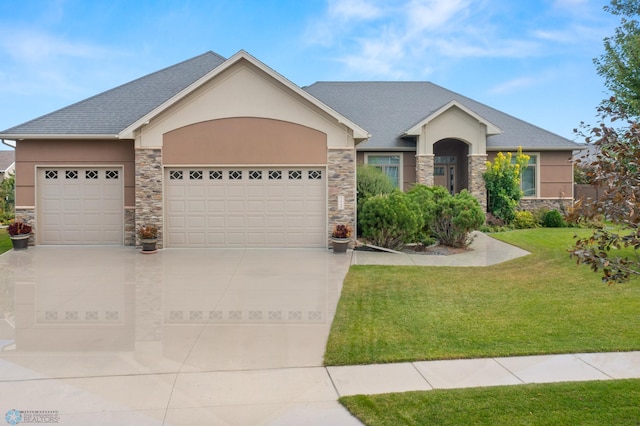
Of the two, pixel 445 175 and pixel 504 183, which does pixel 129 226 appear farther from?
pixel 504 183

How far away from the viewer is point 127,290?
898 cm

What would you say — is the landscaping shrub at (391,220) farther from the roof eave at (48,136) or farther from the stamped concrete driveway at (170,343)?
the roof eave at (48,136)

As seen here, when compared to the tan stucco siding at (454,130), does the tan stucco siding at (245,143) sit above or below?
below

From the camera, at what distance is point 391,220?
13.7 meters

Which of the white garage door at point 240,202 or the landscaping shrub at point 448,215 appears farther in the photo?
the white garage door at point 240,202

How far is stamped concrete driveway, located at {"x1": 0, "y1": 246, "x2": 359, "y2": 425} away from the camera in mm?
4195

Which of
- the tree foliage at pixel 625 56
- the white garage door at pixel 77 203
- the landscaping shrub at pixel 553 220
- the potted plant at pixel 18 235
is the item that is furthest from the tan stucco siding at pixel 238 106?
the landscaping shrub at pixel 553 220

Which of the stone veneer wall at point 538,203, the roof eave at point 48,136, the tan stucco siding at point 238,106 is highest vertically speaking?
the tan stucco siding at point 238,106

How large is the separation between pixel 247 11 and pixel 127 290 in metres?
10.9

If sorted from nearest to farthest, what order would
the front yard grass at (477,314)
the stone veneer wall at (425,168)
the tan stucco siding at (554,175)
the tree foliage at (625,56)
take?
the front yard grass at (477,314) → the tree foliage at (625,56) → the stone veneer wall at (425,168) → the tan stucco siding at (554,175)

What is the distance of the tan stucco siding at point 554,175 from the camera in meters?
20.2

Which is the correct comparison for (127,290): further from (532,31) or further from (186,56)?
(532,31)
